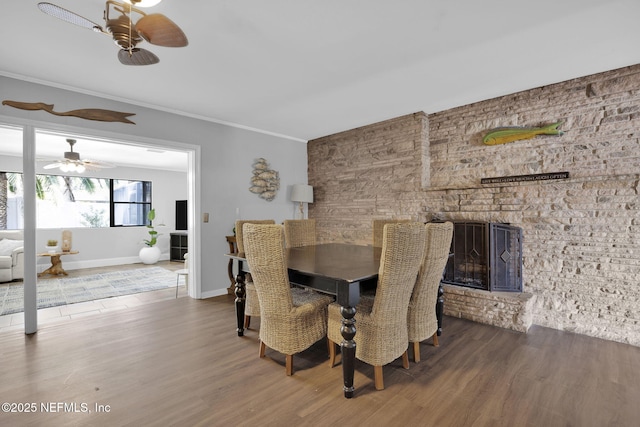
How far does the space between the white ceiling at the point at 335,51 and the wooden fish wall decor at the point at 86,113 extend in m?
0.19

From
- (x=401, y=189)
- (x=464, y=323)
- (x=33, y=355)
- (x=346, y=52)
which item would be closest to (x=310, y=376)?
(x=464, y=323)

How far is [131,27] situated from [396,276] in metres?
2.11

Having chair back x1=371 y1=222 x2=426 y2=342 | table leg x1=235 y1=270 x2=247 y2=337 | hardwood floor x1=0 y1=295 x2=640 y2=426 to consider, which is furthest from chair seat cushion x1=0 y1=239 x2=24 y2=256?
chair back x1=371 y1=222 x2=426 y2=342

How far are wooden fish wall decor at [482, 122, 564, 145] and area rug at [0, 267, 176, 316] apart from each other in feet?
16.3

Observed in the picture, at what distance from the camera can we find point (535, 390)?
6.42ft

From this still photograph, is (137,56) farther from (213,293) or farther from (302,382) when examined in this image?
(213,293)

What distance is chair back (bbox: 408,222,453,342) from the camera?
221cm

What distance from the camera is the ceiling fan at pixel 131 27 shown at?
1610 millimetres

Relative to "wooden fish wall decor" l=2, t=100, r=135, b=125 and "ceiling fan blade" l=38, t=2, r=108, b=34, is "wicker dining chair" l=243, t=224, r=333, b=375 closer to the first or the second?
"ceiling fan blade" l=38, t=2, r=108, b=34

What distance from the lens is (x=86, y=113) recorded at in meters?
3.21

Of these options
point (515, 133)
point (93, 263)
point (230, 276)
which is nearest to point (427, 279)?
point (515, 133)

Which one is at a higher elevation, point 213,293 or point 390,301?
point 390,301

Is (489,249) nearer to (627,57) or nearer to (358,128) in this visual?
(627,57)

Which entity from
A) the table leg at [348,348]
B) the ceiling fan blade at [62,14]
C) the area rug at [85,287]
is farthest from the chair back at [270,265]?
the area rug at [85,287]
